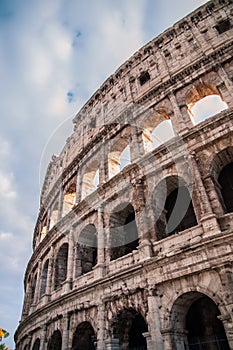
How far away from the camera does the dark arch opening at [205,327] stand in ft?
23.0

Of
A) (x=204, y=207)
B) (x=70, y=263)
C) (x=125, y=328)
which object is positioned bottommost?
(x=125, y=328)

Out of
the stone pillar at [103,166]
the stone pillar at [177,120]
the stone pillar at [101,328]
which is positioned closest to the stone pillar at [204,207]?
the stone pillar at [177,120]

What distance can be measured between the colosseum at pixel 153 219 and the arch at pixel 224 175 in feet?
0.11

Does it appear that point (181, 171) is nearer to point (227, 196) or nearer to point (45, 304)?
point (227, 196)

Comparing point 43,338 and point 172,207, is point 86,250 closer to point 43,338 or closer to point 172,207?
point 43,338

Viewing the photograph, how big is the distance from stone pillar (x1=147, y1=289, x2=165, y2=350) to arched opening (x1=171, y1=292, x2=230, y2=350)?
0.36 m

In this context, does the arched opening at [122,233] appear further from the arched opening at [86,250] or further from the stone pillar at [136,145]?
the stone pillar at [136,145]

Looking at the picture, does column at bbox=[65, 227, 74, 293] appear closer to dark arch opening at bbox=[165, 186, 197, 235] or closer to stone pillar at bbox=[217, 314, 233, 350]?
dark arch opening at bbox=[165, 186, 197, 235]

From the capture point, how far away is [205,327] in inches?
307

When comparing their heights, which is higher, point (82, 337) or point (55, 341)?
point (55, 341)

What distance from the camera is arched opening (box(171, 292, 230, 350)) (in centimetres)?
690

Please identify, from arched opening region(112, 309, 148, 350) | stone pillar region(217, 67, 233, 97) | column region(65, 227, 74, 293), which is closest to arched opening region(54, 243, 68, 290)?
column region(65, 227, 74, 293)

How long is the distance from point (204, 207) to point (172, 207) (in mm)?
1938

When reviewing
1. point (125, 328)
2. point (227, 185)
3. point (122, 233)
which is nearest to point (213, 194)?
point (227, 185)
